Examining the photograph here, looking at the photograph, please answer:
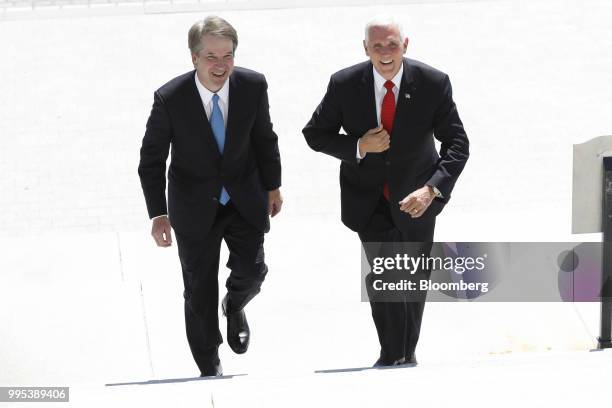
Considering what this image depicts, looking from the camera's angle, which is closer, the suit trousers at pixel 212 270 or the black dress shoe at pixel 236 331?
the suit trousers at pixel 212 270

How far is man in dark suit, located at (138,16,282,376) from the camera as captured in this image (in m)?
5.55

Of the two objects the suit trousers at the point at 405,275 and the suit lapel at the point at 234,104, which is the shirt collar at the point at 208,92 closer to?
the suit lapel at the point at 234,104

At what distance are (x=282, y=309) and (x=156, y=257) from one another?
1120mm

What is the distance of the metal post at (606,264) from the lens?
19.0 ft

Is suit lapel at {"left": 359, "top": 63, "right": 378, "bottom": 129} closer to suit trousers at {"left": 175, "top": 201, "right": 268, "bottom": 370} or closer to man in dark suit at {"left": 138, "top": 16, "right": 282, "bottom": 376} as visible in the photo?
man in dark suit at {"left": 138, "top": 16, "right": 282, "bottom": 376}

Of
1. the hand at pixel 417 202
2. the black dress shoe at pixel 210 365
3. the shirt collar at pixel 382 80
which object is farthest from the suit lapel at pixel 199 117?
the black dress shoe at pixel 210 365

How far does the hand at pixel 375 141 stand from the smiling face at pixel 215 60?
2.19 feet

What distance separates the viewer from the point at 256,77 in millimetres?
5637

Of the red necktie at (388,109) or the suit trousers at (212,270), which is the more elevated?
the red necktie at (388,109)

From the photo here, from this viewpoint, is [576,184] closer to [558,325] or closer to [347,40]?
[558,325]

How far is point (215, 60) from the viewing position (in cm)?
536

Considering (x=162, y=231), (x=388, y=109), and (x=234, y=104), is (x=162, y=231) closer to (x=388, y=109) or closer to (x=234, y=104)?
(x=234, y=104)

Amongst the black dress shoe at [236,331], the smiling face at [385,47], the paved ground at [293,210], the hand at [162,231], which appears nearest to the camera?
the paved ground at [293,210]

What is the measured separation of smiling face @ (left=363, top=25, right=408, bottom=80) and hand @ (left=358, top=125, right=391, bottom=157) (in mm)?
263
